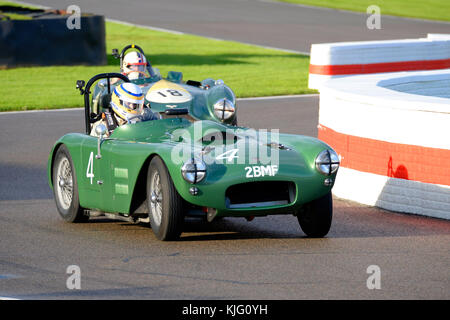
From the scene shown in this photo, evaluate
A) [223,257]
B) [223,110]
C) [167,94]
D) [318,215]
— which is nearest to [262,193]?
[318,215]

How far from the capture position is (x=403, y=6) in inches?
1884

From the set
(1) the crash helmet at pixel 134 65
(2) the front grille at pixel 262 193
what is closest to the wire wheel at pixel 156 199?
(2) the front grille at pixel 262 193

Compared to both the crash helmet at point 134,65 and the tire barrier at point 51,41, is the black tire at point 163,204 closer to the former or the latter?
the crash helmet at point 134,65

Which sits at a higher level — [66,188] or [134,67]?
[134,67]

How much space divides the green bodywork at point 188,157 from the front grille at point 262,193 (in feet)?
0.27

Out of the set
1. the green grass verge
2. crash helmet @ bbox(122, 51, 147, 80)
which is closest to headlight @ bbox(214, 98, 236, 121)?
crash helmet @ bbox(122, 51, 147, 80)

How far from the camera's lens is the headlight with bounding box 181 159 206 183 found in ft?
28.8

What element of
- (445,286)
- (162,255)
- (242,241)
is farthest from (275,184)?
(445,286)

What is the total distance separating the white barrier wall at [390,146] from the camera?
10.8 meters

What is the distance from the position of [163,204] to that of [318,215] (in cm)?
142

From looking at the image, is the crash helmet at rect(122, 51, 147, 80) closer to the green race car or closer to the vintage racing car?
the vintage racing car

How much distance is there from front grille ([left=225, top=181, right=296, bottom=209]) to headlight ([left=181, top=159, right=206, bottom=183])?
0.40 m

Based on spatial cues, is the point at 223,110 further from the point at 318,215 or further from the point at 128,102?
the point at 318,215
